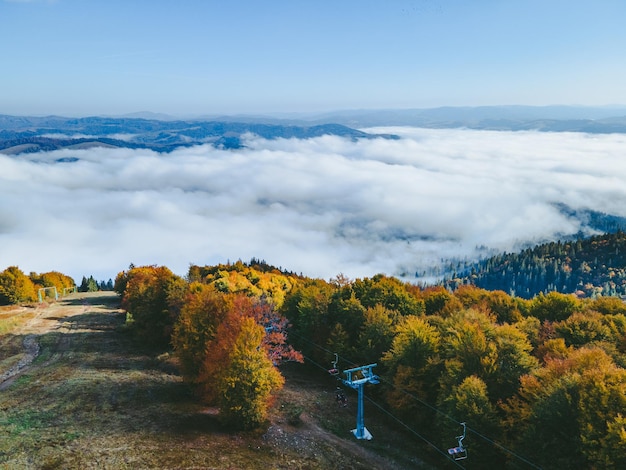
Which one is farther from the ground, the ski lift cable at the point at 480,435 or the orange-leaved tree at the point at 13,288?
the ski lift cable at the point at 480,435

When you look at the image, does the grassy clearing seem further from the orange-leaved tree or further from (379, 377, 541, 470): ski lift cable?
the orange-leaved tree

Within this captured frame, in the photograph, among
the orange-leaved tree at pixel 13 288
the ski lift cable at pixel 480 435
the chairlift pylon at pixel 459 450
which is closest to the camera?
the chairlift pylon at pixel 459 450

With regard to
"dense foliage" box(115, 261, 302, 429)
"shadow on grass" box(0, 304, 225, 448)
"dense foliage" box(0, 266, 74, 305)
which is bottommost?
"dense foliage" box(0, 266, 74, 305)

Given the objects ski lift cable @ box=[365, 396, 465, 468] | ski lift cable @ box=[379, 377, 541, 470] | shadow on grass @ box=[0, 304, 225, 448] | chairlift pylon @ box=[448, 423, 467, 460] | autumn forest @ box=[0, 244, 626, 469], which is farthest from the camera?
ski lift cable @ box=[365, 396, 465, 468]

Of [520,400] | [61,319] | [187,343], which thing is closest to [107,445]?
[187,343]

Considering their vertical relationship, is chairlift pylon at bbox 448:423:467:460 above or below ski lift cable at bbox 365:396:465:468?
above

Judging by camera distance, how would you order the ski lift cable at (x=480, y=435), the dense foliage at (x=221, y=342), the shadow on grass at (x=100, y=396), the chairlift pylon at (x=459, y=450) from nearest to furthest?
the chairlift pylon at (x=459, y=450) → the ski lift cable at (x=480, y=435) → the shadow on grass at (x=100, y=396) → the dense foliage at (x=221, y=342)

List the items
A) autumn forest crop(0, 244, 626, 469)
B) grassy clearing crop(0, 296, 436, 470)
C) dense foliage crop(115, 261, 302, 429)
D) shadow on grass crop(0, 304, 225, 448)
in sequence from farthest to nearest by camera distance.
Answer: dense foliage crop(115, 261, 302, 429) → shadow on grass crop(0, 304, 225, 448) → autumn forest crop(0, 244, 626, 469) → grassy clearing crop(0, 296, 436, 470)

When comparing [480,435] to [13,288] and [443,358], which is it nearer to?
[443,358]

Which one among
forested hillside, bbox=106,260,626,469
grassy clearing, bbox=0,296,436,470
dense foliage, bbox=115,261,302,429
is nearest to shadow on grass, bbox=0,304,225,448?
grassy clearing, bbox=0,296,436,470

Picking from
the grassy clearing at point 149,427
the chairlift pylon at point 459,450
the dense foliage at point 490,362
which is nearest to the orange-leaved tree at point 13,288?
the grassy clearing at point 149,427

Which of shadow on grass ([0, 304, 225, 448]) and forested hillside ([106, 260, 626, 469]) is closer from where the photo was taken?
forested hillside ([106, 260, 626, 469])

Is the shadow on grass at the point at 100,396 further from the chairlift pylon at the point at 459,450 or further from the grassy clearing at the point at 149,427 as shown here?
the chairlift pylon at the point at 459,450

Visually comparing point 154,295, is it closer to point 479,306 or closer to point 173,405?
point 173,405
